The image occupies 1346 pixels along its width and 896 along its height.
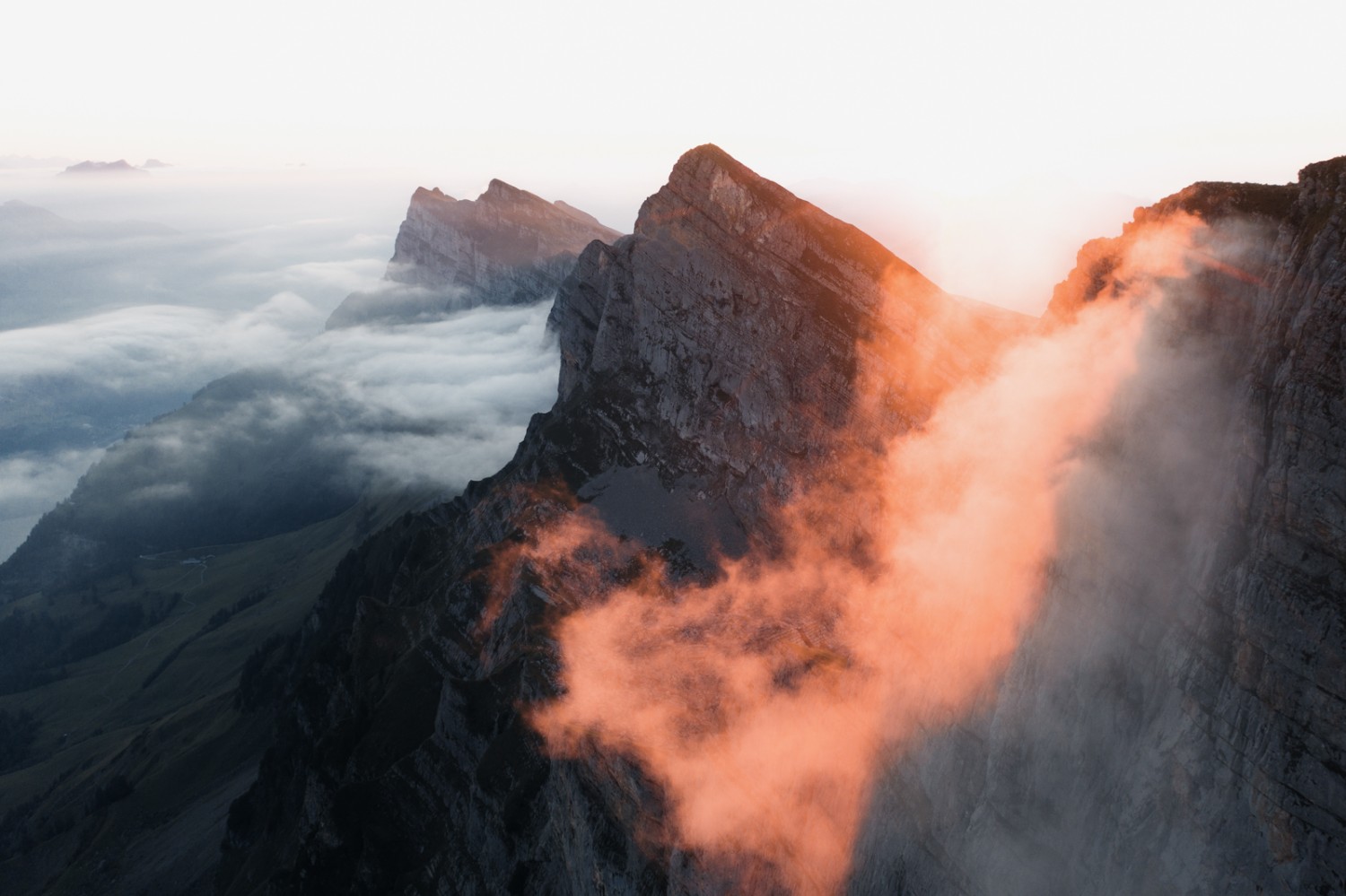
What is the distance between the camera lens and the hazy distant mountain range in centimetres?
4366

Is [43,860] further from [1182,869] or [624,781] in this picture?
[1182,869]

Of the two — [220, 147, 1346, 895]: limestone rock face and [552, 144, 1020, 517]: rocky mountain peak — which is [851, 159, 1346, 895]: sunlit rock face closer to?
[220, 147, 1346, 895]: limestone rock face

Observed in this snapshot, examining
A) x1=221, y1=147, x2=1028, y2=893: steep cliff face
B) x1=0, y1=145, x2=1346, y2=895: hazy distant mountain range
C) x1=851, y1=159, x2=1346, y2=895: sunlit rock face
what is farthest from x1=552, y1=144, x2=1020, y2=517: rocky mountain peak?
x1=851, y1=159, x2=1346, y2=895: sunlit rock face

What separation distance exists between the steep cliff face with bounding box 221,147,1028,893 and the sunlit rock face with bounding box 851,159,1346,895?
73.1ft

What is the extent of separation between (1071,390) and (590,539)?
56.5m

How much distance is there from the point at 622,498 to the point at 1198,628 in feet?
217

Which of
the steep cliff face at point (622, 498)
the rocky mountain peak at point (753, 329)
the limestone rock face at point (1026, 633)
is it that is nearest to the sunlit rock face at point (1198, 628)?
the limestone rock face at point (1026, 633)

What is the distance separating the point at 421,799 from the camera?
3511 inches

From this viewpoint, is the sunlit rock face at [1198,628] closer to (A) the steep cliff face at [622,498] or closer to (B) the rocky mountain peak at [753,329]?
(A) the steep cliff face at [622,498]

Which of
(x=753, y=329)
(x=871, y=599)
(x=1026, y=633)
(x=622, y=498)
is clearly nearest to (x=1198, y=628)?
(x=1026, y=633)

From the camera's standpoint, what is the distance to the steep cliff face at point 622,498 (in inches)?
2963

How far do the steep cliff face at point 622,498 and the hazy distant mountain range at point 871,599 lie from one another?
42 centimetres

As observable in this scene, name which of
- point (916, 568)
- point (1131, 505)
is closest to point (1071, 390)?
point (1131, 505)

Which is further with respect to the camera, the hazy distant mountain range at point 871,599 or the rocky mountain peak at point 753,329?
the rocky mountain peak at point 753,329
